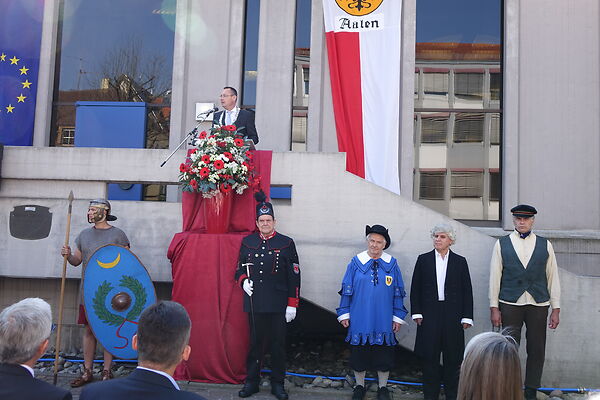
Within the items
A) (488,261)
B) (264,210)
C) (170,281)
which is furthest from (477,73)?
(170,281)

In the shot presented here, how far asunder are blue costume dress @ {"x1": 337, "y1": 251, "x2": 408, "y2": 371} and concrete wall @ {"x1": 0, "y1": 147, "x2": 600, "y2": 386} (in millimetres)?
747

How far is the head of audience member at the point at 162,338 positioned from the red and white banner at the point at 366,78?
695cm

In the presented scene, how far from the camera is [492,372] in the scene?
2020 millimetres

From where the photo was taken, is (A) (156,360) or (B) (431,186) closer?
(A) (156,360)

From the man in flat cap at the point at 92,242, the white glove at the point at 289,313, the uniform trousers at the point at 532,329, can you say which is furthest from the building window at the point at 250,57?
the uniform trousers at the point at 532,329

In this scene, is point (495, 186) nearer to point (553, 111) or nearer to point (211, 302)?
point (553, 111)

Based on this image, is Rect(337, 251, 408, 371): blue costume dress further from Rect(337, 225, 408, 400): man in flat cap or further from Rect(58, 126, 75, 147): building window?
Rect(58, 126, 75, 147): building window

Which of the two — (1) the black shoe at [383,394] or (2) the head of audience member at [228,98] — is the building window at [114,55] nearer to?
(2) the head of audience member at [228,98]

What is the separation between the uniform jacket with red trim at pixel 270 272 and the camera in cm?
576

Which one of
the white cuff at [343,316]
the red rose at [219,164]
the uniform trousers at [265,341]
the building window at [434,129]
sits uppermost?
the building window at [434,129]

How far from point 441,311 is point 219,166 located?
8.90 ft

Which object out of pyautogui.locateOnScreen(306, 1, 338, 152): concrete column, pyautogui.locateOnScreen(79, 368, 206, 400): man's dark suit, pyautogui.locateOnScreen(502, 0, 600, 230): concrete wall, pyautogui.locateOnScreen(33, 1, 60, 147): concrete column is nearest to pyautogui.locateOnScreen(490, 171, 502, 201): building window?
pyautogui.locateOnScreen(502, 0, 600, 230): concrete wall

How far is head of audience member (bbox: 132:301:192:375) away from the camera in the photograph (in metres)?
2.23

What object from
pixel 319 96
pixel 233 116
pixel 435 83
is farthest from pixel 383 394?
pixel 435 83
